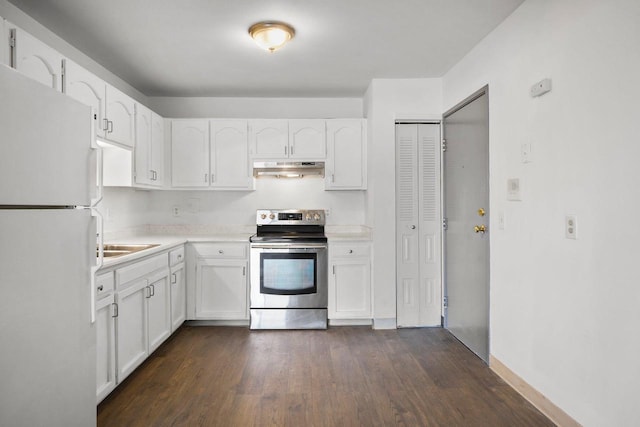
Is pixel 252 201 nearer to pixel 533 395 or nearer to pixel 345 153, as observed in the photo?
pixel 345 153

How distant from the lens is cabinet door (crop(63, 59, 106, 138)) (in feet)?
7.10

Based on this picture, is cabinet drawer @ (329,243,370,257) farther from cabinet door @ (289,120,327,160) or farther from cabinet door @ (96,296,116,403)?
cabinet door @ (96,296,116,403)

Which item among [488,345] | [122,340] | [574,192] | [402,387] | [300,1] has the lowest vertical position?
[402,387]

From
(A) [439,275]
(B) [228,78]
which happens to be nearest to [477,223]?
(A) [439,275]

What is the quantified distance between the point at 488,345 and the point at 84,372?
2547 mm

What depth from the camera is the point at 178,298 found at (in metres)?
3.35

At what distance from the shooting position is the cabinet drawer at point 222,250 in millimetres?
3553

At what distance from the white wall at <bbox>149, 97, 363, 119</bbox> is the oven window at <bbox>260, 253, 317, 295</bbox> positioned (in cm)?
165

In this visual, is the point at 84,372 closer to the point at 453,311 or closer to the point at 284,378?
the point at 284,378

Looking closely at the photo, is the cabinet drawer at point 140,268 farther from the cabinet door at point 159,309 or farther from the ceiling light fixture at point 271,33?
the ceiling light fixture at point 271,33

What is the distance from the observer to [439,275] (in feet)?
11.7

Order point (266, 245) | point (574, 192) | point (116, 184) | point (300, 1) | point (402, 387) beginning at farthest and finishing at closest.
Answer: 1. point (266, 245)
2. point (116, 184)
3. point (402, 387)
4. point (300, 1)
5. point (574, 192)

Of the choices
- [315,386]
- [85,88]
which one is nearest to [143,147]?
[85,88]

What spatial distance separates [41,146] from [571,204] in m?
2.34
